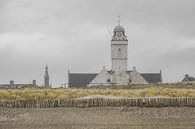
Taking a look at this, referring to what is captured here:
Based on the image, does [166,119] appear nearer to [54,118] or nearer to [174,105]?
[174,105]

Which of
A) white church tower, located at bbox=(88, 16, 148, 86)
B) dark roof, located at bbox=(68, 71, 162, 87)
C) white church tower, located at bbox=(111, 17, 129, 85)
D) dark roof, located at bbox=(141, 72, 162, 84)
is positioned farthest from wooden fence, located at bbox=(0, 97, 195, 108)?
dark roof, located at bbox=(141, 72, 162, 84)

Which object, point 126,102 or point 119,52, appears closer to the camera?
point 126,102

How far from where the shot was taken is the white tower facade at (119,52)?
97.7 m

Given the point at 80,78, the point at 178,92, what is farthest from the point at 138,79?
the point at 178,92

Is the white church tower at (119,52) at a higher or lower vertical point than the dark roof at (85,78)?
higher

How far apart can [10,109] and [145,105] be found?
3.98 meters

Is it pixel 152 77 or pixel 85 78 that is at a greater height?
pixel 152 77

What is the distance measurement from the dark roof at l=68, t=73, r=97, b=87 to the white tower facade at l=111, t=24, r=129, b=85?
4.80m

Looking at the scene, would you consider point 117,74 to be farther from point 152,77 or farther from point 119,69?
point 152,77

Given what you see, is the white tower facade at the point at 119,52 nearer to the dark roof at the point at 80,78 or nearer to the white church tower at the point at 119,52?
the white church tower at the point at 119,52

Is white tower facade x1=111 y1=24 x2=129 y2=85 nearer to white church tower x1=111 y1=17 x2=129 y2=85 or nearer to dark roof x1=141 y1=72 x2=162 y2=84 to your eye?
white church tower x1=111 y1=17 x2=129 y2=85

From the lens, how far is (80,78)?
99.6 metres

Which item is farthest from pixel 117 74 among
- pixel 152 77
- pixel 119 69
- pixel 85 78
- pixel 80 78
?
pixel 152 77

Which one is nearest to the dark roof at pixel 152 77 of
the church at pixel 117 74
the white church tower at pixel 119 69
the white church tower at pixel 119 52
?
Result: the church at pixel 117 74
